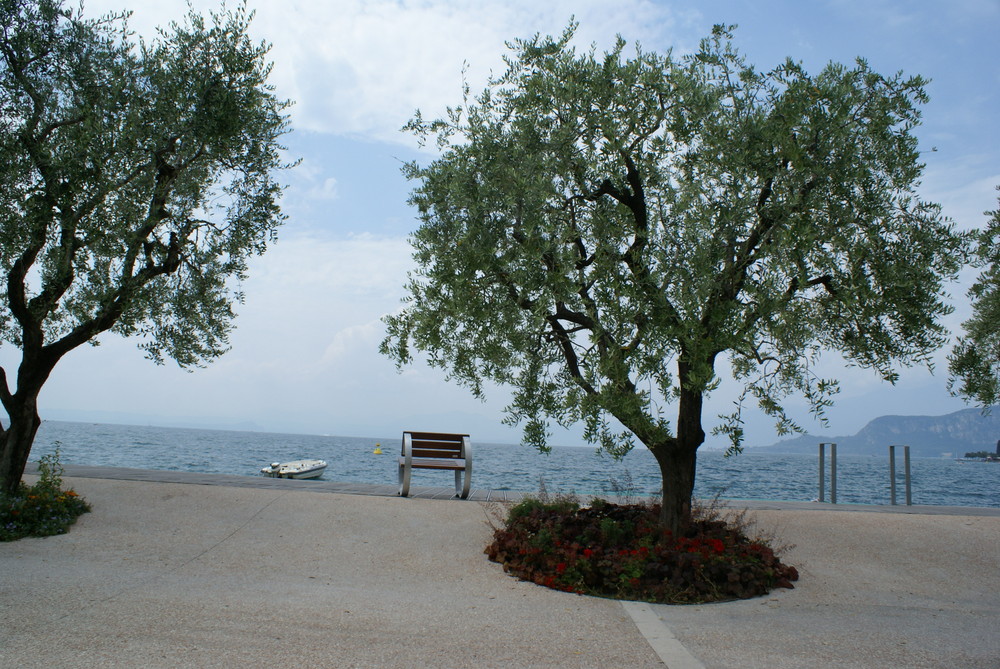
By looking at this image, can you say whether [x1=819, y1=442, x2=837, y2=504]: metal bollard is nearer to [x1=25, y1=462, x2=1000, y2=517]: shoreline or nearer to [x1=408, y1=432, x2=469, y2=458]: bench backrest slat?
[x1=25, y1=462, x2=1000, y2=517]: shoreline

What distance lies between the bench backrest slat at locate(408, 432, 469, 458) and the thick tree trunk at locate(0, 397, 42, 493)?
5.50 metres

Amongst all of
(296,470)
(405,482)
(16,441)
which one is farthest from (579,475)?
(16,441)

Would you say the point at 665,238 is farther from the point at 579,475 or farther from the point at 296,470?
the point at 579,475

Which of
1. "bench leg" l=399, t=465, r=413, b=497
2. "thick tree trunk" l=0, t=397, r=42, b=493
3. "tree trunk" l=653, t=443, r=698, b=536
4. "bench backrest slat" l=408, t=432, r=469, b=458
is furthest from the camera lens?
"bench backrest slat" l=408, t=432, r=469, b=458

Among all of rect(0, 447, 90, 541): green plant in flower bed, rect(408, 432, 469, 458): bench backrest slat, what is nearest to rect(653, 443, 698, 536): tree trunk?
rect(408, 432, 469, 458): bench backrest slat

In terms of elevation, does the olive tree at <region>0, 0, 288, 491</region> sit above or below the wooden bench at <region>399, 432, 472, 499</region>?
above

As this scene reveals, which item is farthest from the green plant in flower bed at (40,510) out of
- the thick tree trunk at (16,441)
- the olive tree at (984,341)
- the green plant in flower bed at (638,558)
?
the olive tree at (984,341)

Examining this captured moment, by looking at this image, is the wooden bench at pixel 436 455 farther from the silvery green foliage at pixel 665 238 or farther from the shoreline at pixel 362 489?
the silvery green foliage at pixel 665 238

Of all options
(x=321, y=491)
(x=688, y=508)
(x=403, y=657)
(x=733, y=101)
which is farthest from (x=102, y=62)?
(x=688, y=508)

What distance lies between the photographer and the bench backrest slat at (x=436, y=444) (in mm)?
12117

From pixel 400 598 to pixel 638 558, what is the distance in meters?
2.51

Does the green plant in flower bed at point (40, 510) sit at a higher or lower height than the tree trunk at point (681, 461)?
lower

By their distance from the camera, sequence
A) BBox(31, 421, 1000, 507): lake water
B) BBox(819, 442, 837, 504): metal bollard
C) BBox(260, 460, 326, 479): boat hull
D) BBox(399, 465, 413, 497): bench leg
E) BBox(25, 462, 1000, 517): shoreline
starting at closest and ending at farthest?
1. BBox(399, 465, 413, 497): bench leg
2. BBox(25, 462, 1000, 517): shoreline
3. BBox(819, 442, 837, 504): metal bollard
4. BBox(260, 460, 326, 479): boat hull
5. BBox(31, 421, 1000, 507): lake water

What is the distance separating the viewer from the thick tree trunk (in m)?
9.41
